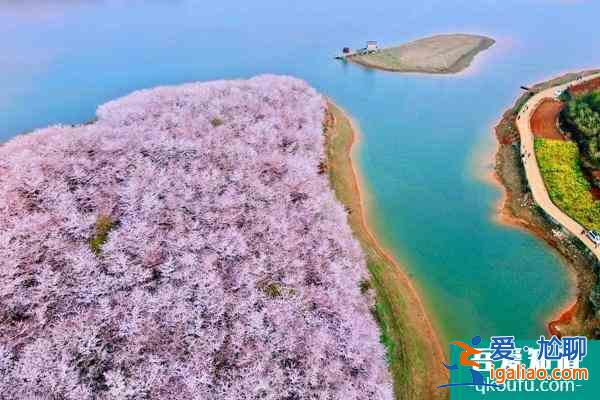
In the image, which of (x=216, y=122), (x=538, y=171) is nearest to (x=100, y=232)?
(x=216, y=122)

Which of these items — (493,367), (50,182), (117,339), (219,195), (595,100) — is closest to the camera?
(117,339)

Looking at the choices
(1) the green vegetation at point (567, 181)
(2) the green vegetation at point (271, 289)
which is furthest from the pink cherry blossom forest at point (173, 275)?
(1) the green vegetation at point (567, 181)

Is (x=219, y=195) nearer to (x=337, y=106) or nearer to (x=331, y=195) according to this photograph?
(x=331, y=195)

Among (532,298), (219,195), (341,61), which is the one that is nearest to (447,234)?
(532,298)

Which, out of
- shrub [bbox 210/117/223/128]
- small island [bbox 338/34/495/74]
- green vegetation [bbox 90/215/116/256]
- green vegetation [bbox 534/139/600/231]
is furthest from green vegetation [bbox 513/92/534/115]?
green vegetation [bbox 90/215/116/256]

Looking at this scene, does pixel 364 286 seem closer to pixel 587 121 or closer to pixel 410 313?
pixel 410 313

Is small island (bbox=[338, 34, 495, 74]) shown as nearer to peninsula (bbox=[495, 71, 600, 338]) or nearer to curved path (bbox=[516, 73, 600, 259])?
curved path (bbox=[516, 73, 600, 259])

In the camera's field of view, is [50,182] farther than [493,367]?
Yes

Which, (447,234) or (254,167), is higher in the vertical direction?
(254,167)
